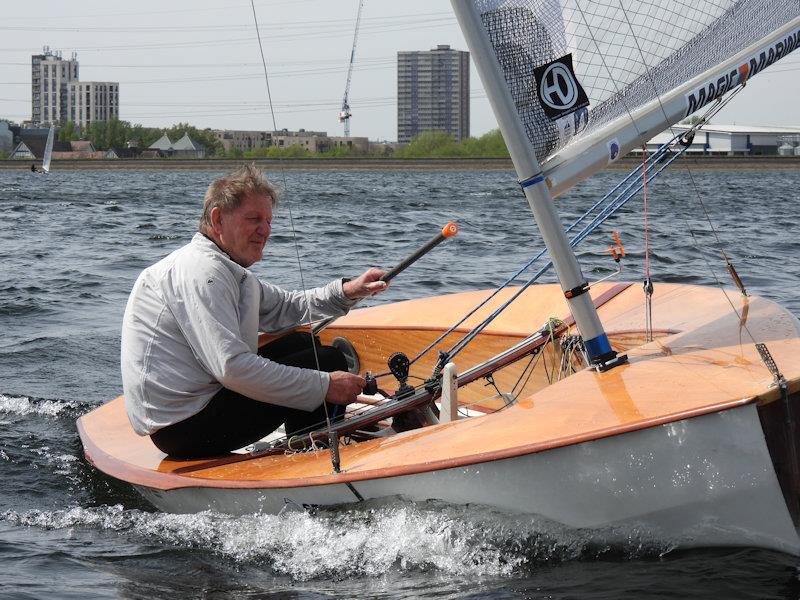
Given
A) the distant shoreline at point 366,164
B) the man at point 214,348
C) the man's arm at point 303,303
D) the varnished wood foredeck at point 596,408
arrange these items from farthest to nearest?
the distant shoreline at point 366,164
the man's arm at point 303,303
the man at point 214,348
the varnished wood foredeck at point 596,408

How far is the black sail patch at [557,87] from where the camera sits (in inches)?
135

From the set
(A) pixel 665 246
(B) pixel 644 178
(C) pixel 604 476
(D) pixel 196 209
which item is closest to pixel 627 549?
(C) pixel 604 476

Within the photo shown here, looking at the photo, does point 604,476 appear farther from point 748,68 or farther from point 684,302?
point 684,302

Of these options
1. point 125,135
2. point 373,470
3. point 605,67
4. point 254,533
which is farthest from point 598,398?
point 125,135

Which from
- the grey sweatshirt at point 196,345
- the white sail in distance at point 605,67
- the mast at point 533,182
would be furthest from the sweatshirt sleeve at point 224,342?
the white sail in distance at point 605,67

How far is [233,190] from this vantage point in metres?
3.70

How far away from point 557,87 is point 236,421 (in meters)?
1.49

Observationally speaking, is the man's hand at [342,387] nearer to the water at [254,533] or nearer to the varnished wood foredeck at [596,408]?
the varnished wood foredeck at [596,408]

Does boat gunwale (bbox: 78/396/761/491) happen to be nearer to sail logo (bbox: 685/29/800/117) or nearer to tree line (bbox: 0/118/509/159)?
sail logo (bbox: 685/29/800/117)

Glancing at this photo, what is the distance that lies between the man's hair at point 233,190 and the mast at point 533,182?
0.81 meters

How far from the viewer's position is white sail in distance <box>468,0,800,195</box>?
135 inches

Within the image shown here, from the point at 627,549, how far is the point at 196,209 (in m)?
21.6

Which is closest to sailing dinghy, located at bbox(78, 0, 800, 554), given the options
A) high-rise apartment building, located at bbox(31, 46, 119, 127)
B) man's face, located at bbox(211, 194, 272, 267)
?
man's face, located at bbox(211, 194, 272, 267)

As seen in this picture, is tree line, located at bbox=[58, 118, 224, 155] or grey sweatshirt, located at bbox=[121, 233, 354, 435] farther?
tree line, located at bbox=[58, 118, 224, 155]
